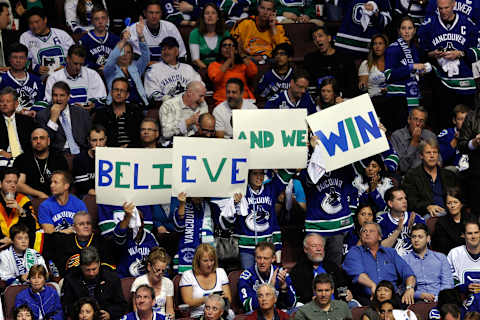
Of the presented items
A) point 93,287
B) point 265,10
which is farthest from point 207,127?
point 265,10

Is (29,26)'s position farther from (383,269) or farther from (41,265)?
(383,269)

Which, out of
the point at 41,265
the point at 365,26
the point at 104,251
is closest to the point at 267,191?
the point at 104,251

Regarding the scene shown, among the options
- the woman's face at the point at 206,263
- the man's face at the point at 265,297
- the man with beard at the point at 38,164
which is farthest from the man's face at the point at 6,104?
the man's face at the point at 265,297

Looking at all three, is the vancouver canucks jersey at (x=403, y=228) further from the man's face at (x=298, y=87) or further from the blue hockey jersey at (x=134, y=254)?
the blue hockey jersey at (x=134, y=254)

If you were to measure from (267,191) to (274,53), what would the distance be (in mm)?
2277

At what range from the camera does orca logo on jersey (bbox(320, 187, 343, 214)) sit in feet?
32.3

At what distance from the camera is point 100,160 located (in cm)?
916

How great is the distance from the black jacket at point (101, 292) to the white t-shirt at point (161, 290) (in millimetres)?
134

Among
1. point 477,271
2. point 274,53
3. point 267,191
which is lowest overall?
point 477,271

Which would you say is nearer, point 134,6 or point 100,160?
point 100,160

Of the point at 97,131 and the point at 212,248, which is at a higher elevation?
the point at 97,131

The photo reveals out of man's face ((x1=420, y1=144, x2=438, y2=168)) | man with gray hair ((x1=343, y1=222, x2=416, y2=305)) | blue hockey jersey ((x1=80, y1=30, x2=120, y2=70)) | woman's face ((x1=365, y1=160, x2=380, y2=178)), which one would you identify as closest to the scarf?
man's face ((x1=420, y1=144, x2=438, y2=168))

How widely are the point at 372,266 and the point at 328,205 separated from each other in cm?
68

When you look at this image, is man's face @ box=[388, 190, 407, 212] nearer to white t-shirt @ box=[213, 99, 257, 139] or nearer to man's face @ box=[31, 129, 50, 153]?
white t-shirt @ box=[213, 99, 257, 139]
